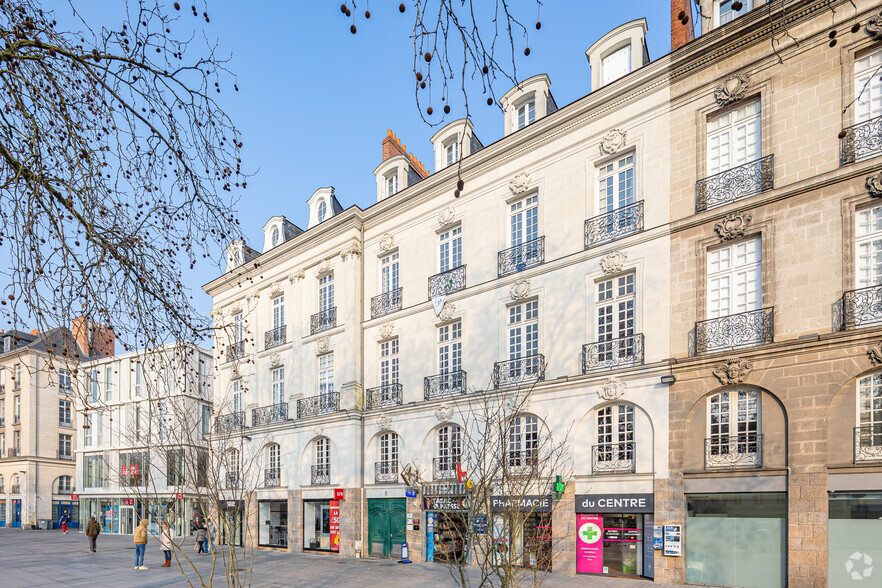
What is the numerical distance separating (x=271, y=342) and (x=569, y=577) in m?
18.5

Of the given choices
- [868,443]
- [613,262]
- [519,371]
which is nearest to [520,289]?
[519,371]

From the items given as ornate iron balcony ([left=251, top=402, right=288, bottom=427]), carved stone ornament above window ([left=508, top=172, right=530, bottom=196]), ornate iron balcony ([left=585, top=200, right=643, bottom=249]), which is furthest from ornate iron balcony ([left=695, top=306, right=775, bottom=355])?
ornate iron balcony ([left=251, top=402, right=288, bottom=427])

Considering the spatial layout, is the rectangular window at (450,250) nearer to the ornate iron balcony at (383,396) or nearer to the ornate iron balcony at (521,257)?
the ornate iron balcony at (521,257)

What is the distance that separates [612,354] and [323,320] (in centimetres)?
1409

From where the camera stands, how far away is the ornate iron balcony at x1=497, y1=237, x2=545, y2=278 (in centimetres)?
2084

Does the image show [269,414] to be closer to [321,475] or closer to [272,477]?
[272,477]

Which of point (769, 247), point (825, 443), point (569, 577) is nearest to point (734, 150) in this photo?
point (769, 247)

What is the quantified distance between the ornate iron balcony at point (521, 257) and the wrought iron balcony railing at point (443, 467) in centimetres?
681

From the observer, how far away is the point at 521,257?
21453mm

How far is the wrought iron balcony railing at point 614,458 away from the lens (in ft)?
58.3

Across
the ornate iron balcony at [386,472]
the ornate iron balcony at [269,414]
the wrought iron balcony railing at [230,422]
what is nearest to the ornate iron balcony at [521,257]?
the ornate iron balcony at [386,472]

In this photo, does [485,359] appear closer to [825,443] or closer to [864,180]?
[825,443]

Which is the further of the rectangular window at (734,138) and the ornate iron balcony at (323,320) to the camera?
the ornate iron balcony at (323,320)

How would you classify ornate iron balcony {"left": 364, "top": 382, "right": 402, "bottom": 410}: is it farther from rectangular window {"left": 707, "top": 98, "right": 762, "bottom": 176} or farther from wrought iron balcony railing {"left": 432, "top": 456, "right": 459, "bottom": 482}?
rectangular window {"left": 707, "top": 98, "right": 762, "bottom": 176}
